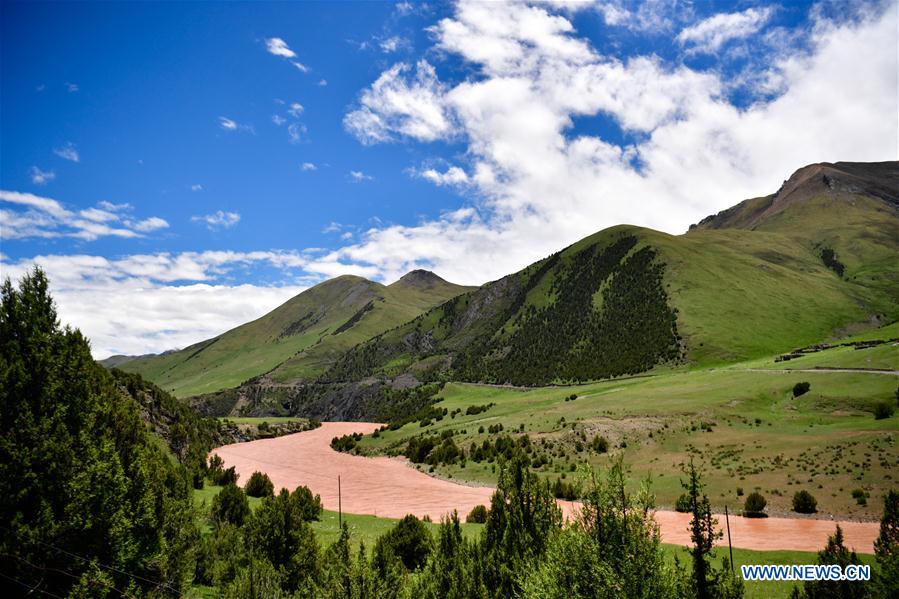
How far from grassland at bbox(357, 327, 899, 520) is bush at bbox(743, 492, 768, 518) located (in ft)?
1.90

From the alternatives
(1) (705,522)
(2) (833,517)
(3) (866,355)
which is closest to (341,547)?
(1) (705,522)

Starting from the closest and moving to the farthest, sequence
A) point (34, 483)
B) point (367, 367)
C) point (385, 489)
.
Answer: point (34, 483) < point (385, 489) < point (367, 367)

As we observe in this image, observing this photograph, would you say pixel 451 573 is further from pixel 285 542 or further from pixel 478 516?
pixel 478 516

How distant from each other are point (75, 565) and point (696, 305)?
113 metres

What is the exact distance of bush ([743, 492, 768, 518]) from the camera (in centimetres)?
2695

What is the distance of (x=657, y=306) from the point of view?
109m

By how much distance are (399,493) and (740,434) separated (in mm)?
28649

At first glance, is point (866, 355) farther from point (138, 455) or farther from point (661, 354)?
point (138, 455)

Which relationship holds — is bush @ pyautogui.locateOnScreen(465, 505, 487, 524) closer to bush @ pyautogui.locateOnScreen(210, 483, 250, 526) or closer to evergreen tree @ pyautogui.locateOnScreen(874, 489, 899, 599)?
bush @ pyautogui.locateOnScreen(210, 483, 250, 526)

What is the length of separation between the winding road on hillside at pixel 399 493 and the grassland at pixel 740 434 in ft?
8.98

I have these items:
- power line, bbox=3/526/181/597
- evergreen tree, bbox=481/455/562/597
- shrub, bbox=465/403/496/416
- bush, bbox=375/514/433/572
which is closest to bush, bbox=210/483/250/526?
bush, bbox=375/514/433/572

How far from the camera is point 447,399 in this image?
98312mm

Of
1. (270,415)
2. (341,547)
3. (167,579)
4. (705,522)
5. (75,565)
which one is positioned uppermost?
(705,522)

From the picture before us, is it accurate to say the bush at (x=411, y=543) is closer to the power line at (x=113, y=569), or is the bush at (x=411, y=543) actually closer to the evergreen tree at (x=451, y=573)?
the evergreen tree at (x=451, y=573)
